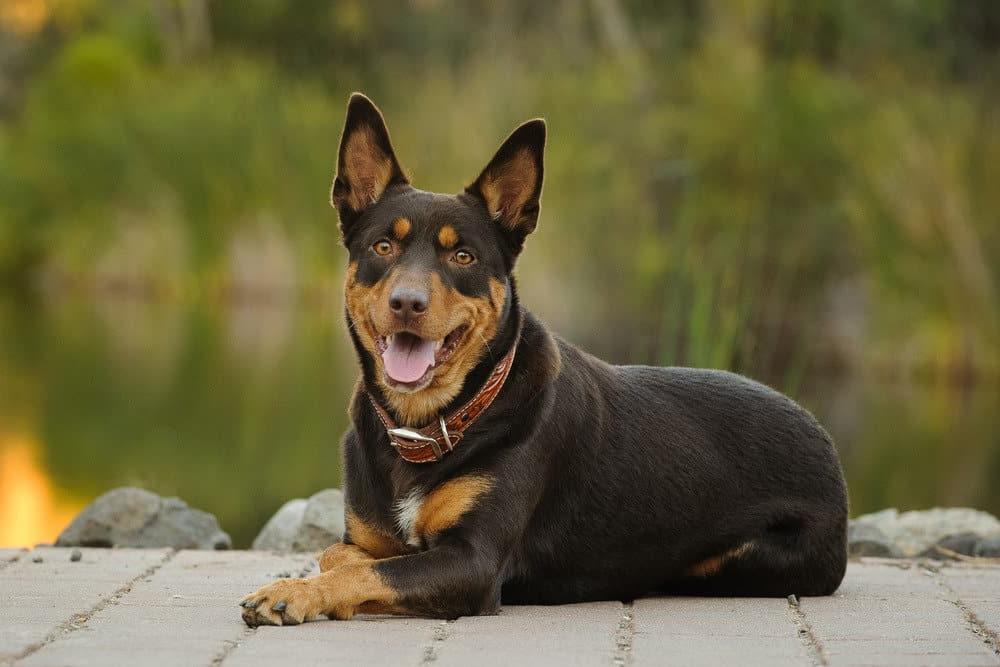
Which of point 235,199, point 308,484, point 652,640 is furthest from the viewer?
point 235,199

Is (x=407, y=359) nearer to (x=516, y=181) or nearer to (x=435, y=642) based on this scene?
(x=516, y=181)

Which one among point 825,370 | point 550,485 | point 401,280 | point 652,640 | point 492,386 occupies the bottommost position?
point 825,370

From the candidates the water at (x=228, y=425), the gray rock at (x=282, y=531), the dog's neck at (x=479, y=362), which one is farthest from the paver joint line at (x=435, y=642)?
the water at (x=228, y=425)

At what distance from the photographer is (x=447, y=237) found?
4723mm

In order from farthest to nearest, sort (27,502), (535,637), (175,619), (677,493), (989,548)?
(27,502) → (989,548) → (677,493) → (175,619) → (535,637)

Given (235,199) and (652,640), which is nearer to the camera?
(652,640)

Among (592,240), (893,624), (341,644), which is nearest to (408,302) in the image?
(341,644)

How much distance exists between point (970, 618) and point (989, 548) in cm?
205

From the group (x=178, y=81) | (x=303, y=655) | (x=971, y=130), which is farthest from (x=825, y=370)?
(x=178, y=81)

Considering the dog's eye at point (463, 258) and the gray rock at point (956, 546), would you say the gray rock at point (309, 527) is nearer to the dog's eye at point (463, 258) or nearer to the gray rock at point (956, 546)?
the dog's eye at point (463, 258)

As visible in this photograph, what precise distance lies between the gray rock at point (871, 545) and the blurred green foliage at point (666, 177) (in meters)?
1.79

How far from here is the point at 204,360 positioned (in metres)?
17.1

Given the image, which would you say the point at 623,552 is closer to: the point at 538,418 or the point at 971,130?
the point at 538,418

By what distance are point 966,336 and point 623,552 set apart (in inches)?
483
